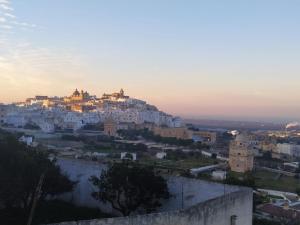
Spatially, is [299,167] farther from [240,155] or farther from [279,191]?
[279,191]

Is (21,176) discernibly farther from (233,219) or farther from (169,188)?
(233,219)

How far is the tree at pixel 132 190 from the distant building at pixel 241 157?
32.5 metres

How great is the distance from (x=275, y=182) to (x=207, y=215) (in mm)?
30725

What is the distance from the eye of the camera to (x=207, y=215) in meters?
10.8

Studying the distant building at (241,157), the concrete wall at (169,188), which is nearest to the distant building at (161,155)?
the distant building at (241,157)

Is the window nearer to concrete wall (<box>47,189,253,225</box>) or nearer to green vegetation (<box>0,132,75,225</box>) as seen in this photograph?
concrete wall (<box>47,189,253,225</box>)

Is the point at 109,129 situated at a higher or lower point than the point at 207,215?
higher

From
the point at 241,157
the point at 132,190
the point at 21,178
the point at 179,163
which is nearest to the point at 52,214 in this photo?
the point at 21,178

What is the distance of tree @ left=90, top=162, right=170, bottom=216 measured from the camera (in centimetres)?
1402

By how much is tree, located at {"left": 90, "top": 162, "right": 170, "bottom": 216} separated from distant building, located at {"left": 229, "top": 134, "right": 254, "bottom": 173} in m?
32.5

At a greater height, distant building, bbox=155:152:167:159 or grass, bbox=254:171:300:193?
distant building, bbox=155:152:167:159

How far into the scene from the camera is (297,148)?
8069cm

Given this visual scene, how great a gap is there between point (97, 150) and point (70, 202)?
34.8 m

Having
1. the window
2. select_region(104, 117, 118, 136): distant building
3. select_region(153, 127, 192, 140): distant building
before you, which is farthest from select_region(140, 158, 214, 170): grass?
select_region(153, 127, 192, 140): distant building
